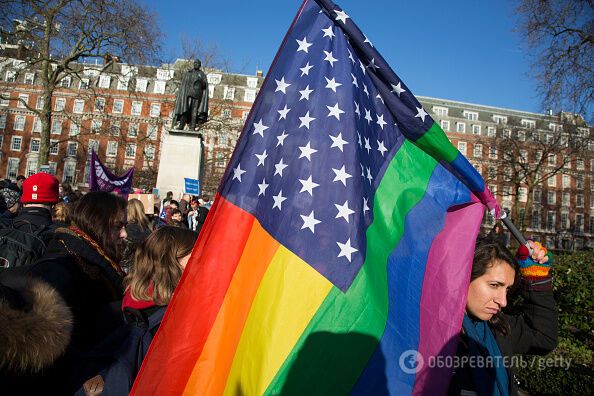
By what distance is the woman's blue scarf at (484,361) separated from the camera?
204 centimetres

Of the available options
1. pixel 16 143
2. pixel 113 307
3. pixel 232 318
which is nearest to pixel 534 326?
pixel 232 318

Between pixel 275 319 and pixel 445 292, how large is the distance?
30.9 inches

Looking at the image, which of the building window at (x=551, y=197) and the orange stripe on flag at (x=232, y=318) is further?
the building window at (x=551, y=197)

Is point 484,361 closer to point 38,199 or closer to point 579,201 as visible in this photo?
point 38,199

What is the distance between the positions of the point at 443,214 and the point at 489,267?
15.2 inches

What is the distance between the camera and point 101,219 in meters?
2.64

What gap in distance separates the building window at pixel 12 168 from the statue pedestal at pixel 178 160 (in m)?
53.8

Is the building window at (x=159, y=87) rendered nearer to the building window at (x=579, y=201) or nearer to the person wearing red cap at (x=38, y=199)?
the building window at (x=579, y=201)

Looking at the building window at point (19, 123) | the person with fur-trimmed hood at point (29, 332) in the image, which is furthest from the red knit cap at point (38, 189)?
the building window at point (19, 123)

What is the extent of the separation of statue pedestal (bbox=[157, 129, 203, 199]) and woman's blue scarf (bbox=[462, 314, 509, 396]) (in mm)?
11479

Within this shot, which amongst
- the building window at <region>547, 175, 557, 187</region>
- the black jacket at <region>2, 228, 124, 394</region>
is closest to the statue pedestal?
the black jacket at <region>2, 228, 124, 394</region>

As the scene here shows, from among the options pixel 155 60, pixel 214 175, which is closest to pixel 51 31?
pixel 155 60

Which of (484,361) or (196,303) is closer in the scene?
(196,303)

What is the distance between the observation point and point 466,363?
2084 mm
